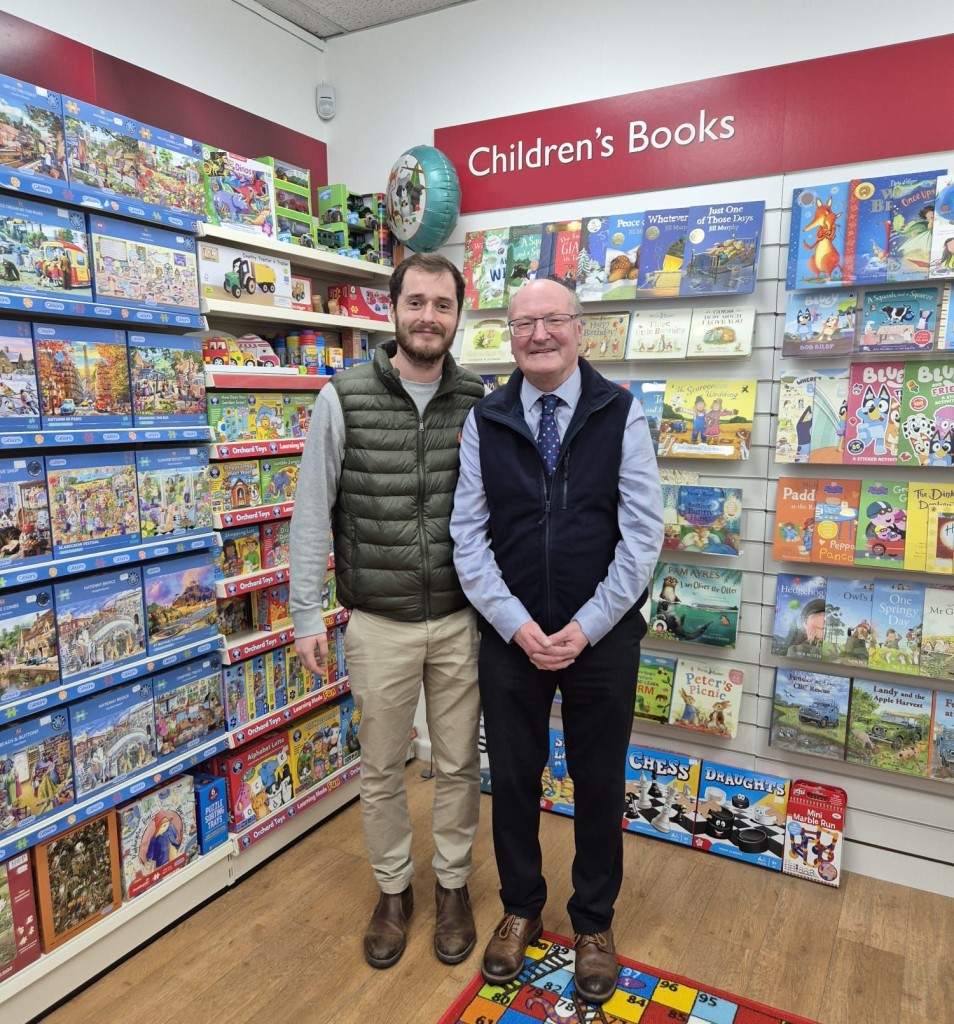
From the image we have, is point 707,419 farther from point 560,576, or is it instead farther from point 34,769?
point 34,769

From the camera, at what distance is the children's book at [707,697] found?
307cm

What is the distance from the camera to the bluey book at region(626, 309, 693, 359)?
304 cm

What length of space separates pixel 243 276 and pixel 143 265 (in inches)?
18.8

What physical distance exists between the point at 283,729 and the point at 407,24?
316 centimetres

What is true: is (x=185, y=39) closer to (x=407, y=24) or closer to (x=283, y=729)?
(x=407, y=24)

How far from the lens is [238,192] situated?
2863 millimetres

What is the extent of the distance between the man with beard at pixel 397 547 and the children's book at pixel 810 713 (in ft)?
4.09

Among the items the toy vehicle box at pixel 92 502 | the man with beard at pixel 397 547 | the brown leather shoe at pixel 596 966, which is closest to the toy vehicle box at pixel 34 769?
the toy vehicle box at pixel 92 502

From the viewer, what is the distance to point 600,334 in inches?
126

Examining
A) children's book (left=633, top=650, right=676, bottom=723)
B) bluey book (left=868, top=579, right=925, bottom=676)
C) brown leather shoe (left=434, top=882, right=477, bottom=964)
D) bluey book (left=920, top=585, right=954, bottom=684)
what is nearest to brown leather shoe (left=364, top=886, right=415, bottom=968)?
brown leather shoe (left=434, top=882, right=477, bottom=964)

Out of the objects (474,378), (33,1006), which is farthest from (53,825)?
(474,378)

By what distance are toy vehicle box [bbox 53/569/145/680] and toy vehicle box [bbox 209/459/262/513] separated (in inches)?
17.0

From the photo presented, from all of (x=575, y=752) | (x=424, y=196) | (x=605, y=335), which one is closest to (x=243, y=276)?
(x=424, y=196)

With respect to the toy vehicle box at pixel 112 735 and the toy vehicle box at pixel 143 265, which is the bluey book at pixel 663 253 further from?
the toy vehicle box at pixel 112 735
